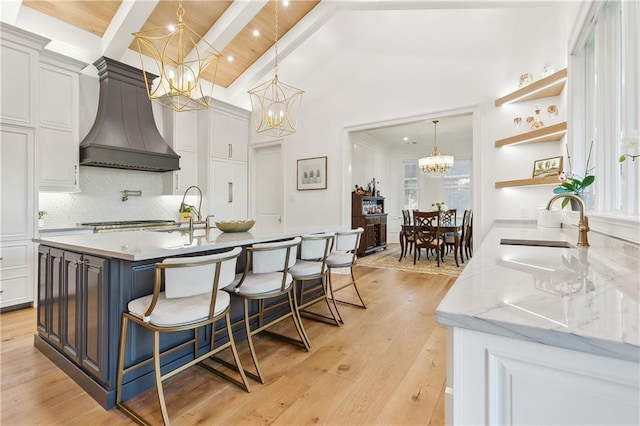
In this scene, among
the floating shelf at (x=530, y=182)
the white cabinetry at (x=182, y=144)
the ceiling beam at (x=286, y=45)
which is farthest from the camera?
the white cabinetry at (x=182, y=144)

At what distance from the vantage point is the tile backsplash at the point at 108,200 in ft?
13.0

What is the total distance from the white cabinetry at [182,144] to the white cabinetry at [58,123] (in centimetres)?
136

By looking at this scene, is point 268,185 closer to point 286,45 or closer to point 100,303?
point 286,45

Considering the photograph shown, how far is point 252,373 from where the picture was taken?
6.32ft

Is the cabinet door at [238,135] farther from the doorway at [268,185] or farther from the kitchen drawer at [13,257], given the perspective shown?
the kitchen drawer at [13,257]

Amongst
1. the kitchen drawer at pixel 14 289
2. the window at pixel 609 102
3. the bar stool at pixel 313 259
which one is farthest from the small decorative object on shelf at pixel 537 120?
the kitchen drawer at pixel 14 289

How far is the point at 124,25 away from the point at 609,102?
194 inches

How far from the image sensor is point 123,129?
13.8 ft

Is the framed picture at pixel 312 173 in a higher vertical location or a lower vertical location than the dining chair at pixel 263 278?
higher

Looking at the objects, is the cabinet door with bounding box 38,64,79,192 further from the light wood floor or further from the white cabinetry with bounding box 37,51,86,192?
the light wood floor

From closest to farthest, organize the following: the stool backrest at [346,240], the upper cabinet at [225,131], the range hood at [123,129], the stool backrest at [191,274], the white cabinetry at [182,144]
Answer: the stool backrest at [191,274] < the stool backrest at [346,240] < the range hood at [123,129] < the white cabinetry at [182,144] < the upper cabinet at [225,131]

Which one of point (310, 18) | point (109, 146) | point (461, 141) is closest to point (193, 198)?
point (109, 146)

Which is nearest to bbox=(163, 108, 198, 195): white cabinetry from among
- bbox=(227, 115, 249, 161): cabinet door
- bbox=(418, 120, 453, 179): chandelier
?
bbox=(227, 115, 249, 161): cabinet door

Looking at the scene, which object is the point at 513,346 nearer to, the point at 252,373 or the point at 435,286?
the point at 252,373
